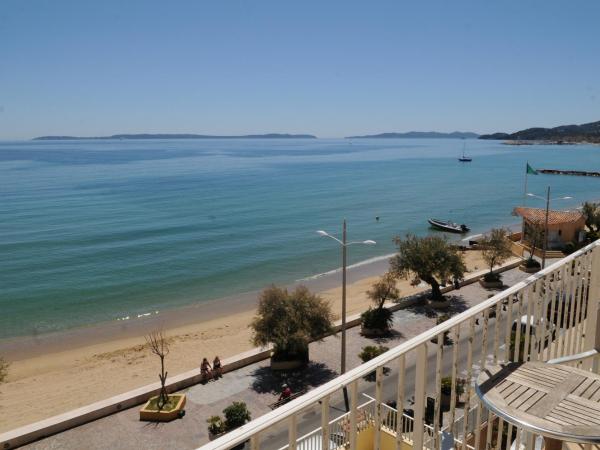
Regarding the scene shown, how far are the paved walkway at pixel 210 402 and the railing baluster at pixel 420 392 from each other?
1234 centimetres

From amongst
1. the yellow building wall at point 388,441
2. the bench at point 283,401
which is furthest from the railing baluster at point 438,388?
the bench at point 283,401

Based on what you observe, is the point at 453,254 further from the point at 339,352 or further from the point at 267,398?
the point at 267,398

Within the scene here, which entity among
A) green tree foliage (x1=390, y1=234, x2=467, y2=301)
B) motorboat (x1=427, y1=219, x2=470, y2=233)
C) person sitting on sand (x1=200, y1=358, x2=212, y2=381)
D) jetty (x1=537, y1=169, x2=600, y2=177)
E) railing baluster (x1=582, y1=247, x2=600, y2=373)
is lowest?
motorboat (x1=427, y1=219, x2=470, y2=233)

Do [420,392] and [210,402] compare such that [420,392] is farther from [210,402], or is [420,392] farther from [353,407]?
[210,402]

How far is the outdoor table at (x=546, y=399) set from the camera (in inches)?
112

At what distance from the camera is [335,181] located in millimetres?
109812

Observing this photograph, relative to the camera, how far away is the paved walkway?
14.2m

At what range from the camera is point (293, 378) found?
1808 centimetres

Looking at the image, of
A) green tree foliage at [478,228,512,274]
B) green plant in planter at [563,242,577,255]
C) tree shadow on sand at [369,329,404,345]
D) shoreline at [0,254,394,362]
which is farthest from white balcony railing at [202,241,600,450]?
green plant in planter at [563,242,577,255]

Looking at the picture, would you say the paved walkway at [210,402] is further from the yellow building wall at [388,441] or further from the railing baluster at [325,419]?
the railing baluster at [325,419]

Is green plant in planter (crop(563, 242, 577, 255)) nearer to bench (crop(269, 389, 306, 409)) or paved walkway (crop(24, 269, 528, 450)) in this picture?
paved walkway (crop(24, 269, 528, 450))

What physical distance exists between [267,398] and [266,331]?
265cm

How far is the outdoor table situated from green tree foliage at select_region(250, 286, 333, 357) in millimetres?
14931

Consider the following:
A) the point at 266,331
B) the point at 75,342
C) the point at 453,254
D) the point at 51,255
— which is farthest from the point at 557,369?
the point at 51,255
